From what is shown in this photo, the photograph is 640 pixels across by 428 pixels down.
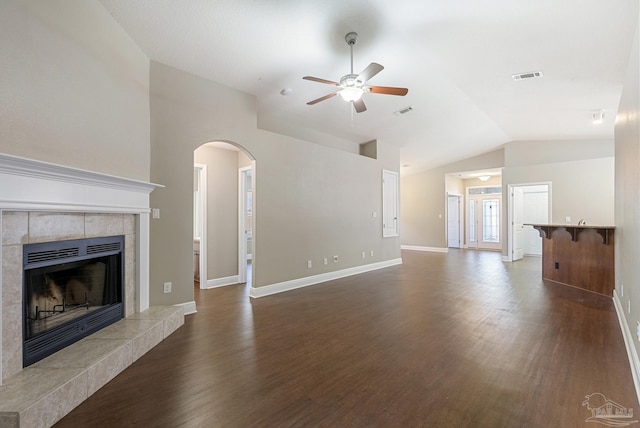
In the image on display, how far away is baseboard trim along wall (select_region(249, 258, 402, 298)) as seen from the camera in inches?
177

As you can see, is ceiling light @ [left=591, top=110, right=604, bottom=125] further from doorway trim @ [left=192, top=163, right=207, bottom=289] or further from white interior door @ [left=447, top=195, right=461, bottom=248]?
doorway trim @ [left=192, top=163, right=207, bottom=289]

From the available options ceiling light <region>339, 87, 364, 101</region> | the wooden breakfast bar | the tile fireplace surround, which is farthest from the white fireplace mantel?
the wooden breakfast bar

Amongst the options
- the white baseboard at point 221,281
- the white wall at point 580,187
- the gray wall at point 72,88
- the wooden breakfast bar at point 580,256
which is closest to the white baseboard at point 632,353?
the wooden breakfast bar at point 580,256

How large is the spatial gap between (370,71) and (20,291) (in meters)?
3.23

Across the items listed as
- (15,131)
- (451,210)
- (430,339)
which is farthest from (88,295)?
(451,210)

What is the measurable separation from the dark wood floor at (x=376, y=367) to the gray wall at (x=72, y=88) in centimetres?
184

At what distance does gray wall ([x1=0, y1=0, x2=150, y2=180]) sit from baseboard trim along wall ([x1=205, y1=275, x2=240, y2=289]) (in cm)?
251

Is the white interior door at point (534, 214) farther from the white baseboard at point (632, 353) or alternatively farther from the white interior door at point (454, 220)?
the white baseboard at point (632, 353)

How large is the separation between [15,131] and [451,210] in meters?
11.5

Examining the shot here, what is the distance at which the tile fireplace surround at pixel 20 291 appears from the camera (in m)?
1.73

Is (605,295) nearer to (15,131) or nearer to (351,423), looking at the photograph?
(351,423)

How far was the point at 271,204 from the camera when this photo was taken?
4.66 meters

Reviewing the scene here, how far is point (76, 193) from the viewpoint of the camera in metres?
2.35

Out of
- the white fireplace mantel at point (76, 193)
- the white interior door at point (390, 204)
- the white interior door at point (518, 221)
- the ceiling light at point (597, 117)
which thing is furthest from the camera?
the white interior door at point (518, 221)
